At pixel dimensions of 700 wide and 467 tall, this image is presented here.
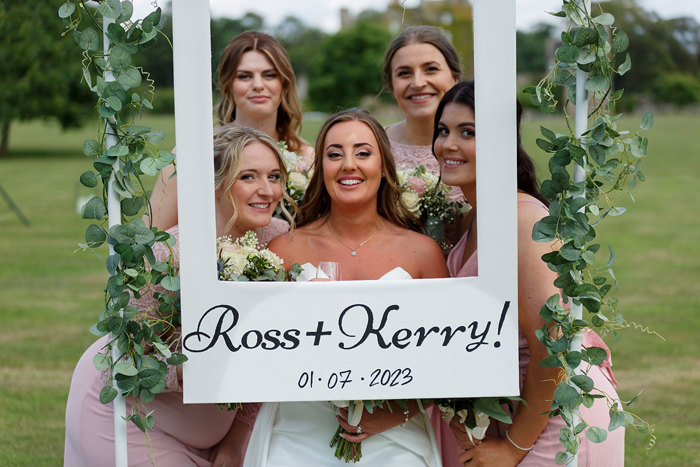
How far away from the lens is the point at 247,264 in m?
3.16

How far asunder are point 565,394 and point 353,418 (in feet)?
2.66

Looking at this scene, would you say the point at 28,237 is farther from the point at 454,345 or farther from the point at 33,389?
the point at 454,345

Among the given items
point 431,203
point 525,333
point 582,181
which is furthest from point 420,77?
point 582,181

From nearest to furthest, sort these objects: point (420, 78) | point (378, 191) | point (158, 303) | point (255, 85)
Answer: point (158, 303), point (378, 191), point (255, 85), point (420, 78)

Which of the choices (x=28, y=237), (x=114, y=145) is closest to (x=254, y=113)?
(x=114, y=145)

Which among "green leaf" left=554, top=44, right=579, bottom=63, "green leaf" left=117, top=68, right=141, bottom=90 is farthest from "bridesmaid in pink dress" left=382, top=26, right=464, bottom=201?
"green leaf" left=117, top=68, right=141, bottom=90

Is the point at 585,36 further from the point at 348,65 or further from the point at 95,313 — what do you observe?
the point at 348,65

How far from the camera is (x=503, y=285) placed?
9.82 feet

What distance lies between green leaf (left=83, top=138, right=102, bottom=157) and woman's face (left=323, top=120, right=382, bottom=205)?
93cm

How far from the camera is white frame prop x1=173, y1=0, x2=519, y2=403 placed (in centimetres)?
297

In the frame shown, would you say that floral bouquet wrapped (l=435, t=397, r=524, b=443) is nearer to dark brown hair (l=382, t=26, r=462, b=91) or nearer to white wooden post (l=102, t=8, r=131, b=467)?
white wooden post (l=102, t=8, r=131, b=467)

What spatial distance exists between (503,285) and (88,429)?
200 centimetres

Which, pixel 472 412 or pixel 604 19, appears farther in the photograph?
pixel 472 412

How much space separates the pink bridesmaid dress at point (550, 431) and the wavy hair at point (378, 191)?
0.34 m
